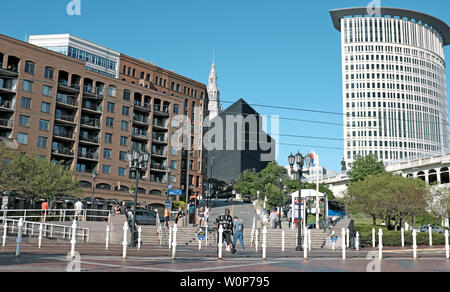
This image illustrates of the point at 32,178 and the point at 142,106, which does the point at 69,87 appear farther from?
the point at 32,178

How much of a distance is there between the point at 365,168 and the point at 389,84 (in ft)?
274

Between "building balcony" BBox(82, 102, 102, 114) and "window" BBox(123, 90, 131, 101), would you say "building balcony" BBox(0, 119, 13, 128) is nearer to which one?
"building balcony" BBox(82, 102, 102, 114)

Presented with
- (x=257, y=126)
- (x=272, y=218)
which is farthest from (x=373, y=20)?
(x=272, y=218)

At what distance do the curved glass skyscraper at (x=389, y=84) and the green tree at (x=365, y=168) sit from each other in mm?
66347

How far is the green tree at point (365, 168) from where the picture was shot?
81.2m

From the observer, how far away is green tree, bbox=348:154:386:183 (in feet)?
267

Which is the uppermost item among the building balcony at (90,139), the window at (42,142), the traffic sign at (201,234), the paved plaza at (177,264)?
the building balcony at (90,139)

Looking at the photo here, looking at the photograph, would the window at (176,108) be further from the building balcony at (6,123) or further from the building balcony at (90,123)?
the building balcony at (6,123)

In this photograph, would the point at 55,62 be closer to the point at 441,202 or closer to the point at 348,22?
the point at 441,202

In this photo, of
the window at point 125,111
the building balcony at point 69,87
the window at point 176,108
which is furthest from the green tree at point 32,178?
the window at point 176,108

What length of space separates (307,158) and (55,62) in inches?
1933

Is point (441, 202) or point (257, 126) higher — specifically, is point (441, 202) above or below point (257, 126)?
below
